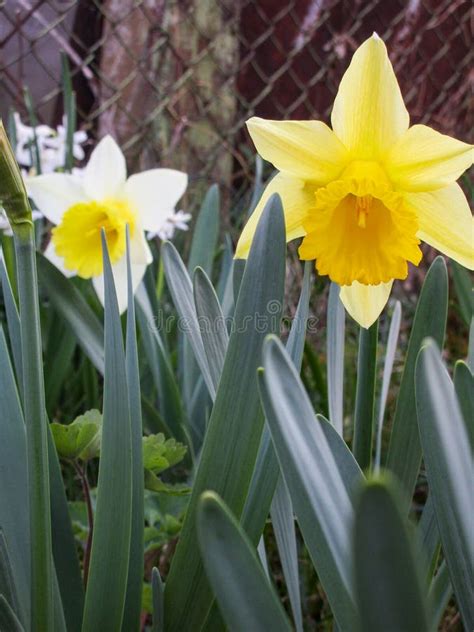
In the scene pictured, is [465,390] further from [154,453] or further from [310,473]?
[154,453]

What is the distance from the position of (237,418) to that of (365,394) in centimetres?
14

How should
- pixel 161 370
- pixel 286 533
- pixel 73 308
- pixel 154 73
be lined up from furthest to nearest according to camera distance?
pixel 154 73 → pixel 161 370 → pixel 73 308 → pixel 286 533

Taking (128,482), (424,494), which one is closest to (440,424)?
(128,482)

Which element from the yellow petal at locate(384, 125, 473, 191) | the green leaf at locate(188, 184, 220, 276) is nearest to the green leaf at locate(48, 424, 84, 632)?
the yellow petal at locate(384, 125, 473, 191)

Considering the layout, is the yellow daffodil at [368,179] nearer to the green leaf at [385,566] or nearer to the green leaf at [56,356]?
the green leaf at [385,566]

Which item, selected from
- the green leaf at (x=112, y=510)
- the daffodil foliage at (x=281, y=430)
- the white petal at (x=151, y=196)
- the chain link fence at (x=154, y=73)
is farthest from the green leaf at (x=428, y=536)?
the chain link fence at (x=154, y=73)

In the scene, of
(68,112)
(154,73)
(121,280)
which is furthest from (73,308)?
(154,73)

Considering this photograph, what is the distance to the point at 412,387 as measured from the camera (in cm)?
57

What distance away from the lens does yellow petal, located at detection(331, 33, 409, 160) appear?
0.55 metres

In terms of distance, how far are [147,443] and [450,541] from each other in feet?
0.97

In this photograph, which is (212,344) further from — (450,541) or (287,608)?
(287,608)

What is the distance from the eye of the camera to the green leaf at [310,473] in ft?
1.13

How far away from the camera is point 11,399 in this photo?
19.8 inches

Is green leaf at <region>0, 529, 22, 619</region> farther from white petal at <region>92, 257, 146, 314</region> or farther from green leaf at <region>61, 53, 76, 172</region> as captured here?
green leaf at <region>61, 53, 76, 172</region>
